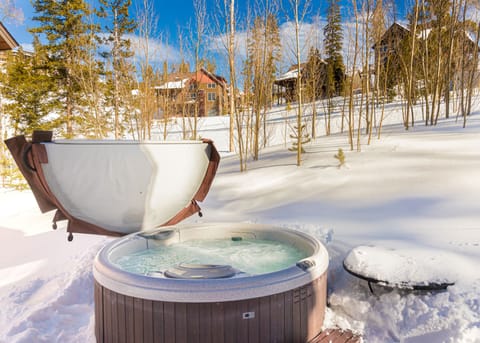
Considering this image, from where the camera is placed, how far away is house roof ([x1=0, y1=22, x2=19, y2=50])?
6.85 metres

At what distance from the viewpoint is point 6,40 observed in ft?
23.2

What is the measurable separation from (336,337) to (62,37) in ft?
54.8

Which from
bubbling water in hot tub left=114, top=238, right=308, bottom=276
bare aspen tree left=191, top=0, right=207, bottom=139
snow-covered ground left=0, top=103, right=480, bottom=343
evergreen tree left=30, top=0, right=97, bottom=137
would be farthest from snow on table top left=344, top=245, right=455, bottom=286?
evergreen tree left=30, top=0, right=97, bottom=137

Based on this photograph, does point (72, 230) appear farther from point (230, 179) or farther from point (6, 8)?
point (6, 8)

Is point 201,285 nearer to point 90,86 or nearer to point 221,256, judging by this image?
point 221,256

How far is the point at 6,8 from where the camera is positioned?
10750 millimetres

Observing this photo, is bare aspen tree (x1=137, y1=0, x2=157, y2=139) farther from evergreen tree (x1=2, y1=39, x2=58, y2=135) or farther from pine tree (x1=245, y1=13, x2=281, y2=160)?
evergreen tree (x1=2, y1=39, x2=58, y2=135)

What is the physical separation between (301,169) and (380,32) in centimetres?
296

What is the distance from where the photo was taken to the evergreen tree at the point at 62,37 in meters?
14.7

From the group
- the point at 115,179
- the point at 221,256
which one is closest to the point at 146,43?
the point at 115,179

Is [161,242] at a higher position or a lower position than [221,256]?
higher

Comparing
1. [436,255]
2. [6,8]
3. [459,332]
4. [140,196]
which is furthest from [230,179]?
[6,8]

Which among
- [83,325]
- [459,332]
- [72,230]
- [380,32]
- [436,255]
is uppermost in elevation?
[380,32]

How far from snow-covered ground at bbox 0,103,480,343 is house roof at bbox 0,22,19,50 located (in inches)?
126
